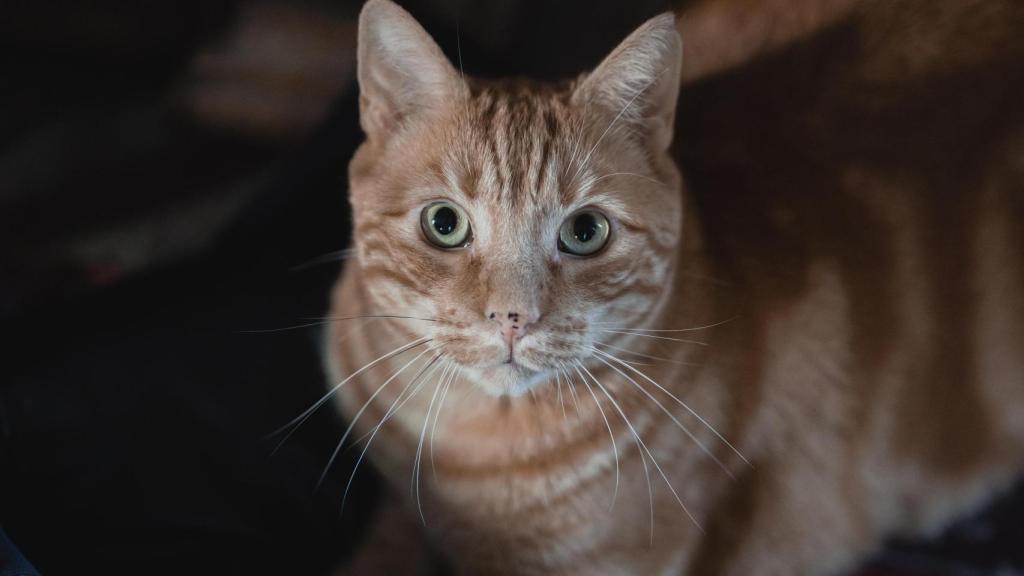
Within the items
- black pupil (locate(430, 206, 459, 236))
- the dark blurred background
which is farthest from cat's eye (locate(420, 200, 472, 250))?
the dark blurred background

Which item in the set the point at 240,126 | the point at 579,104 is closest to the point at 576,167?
the point at 579,104

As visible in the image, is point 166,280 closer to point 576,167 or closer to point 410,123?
point 410,123

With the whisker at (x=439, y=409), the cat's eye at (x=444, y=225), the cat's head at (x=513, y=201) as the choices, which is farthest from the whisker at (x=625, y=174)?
the whisker at (x=439, y=409)

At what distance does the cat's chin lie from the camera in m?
1.11

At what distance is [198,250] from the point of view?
6.40 ft

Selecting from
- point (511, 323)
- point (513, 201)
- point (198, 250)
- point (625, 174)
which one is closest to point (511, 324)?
point (511, 323)

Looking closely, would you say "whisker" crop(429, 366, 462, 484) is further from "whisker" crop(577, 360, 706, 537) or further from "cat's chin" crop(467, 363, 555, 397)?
"whisker" crop(577, 360, 706, 537)

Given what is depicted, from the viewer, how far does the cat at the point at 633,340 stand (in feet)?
3.74

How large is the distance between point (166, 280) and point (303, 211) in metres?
0.32

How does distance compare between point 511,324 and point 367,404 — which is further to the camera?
point 367,404

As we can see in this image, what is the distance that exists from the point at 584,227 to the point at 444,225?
196mm

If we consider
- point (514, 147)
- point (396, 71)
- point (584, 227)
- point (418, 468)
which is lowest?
point (418, 468)

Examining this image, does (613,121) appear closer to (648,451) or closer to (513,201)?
(513,201)

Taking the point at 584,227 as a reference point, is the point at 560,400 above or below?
below
